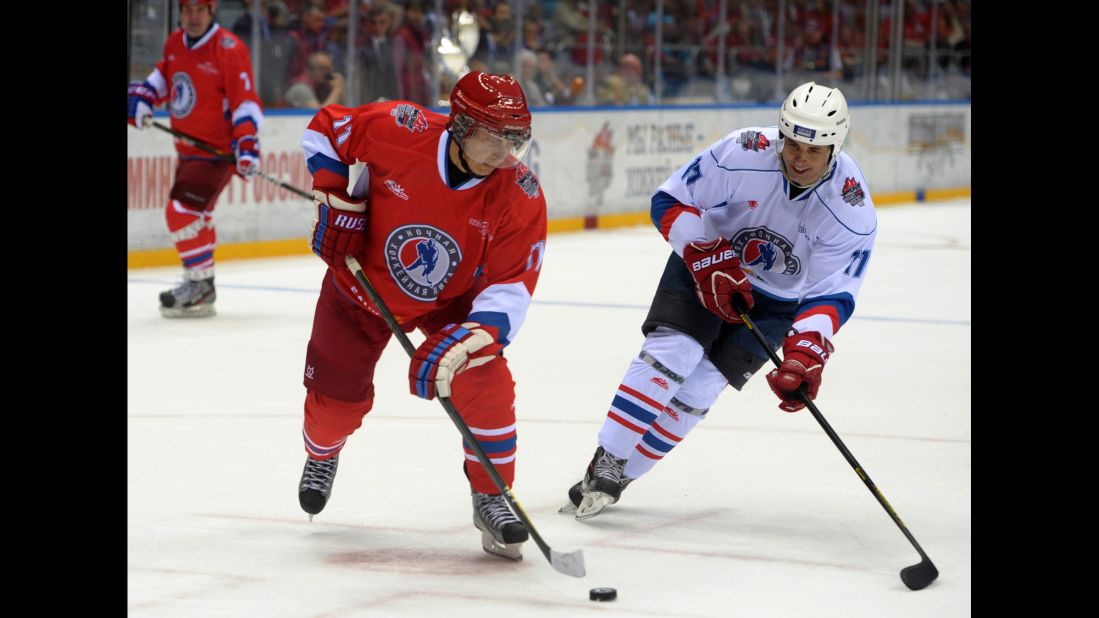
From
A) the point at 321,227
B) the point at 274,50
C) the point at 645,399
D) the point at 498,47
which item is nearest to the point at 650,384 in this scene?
the point at 645,399

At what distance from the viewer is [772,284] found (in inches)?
157

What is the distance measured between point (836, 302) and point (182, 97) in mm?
4588

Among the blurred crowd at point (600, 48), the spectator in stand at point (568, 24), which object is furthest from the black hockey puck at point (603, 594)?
the spectator in stand at point (568, 24)

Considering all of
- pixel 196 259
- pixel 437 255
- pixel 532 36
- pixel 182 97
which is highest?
pixel 532 36

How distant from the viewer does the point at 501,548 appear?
3.48 meters

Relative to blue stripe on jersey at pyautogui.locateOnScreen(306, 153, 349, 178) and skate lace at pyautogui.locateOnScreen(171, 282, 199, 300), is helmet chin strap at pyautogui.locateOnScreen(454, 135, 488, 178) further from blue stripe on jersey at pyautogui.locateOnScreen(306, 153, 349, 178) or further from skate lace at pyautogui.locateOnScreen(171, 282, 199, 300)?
skate lace at pyautogui.locateOnScreen(171, 282, 199, 300)

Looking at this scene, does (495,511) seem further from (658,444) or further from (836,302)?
(836,302)

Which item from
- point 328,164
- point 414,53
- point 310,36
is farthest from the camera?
point 414,53

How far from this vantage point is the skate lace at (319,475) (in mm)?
3697

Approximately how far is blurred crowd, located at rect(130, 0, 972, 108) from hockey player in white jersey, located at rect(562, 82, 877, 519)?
611 cm

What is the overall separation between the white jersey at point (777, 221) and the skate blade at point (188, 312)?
12.3 ft

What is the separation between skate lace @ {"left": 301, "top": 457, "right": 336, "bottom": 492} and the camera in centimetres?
370
